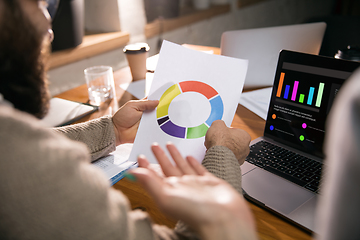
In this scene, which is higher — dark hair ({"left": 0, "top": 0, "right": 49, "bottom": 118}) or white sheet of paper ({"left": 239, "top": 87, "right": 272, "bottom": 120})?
dark hair ({"left": 0, "top": 0, "right": 49, "bottom": 118})

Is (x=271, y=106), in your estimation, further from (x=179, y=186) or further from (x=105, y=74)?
(x=105, y=74)

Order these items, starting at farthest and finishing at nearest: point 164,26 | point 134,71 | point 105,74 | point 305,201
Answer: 1. point 164,26
2. point 134,71
3. point 105,74
4. point 305,201

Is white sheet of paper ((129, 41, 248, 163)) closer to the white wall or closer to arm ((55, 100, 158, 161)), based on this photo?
arm ((55, 100, 158, 161))

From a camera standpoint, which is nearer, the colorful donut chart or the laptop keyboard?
the laptop keyboard

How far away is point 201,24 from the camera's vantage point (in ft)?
7.63

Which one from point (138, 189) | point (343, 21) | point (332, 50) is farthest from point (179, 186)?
point (343, 21)

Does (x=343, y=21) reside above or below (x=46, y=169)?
above

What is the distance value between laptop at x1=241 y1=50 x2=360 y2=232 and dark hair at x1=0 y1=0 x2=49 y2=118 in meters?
0.44

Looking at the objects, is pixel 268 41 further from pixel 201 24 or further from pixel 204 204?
pixel 201 24

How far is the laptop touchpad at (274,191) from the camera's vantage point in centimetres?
52

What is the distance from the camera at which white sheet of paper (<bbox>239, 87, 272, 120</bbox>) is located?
3.11 ft

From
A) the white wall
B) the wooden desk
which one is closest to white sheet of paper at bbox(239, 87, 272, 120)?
the wooden desk

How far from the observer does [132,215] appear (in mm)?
374

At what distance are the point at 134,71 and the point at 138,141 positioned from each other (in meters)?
0.59
